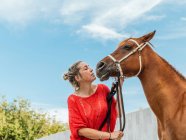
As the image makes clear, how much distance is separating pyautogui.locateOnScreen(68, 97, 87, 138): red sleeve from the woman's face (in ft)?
0.70

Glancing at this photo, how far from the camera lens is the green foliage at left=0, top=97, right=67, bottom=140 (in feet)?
64.4

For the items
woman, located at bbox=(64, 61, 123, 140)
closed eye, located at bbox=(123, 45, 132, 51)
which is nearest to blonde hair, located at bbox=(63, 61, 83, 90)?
woman, located at bbox=(64, 61, 123, 140)

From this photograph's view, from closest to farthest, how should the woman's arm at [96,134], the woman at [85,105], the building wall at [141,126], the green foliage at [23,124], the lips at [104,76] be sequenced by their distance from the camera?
the woman's arm at [96,134]
the woman at [85,105]
the lips at [104,76]
the building wall at [141,126]
the green foliage at [23,124]

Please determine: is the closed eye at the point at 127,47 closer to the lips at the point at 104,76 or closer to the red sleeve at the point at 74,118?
the lips at the point at 104,76

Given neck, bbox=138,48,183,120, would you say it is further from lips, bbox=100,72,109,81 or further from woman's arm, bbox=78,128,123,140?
woman's arm, bbox=78,128,123,140

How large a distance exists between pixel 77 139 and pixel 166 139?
907 millimetres

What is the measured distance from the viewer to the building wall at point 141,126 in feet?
27.2

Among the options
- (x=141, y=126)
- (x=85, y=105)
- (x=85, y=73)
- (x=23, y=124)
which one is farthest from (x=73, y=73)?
(x=23, y=124)

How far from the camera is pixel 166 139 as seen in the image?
4.96 meters

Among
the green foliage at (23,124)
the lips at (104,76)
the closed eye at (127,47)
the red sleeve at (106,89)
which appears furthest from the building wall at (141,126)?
the green foliage at (23,124)

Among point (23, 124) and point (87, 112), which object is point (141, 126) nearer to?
point (87, 112)

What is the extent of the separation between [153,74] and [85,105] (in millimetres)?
919

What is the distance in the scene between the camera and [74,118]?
461cm

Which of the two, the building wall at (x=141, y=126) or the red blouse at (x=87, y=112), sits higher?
the building wall at (x=141, y=126)
